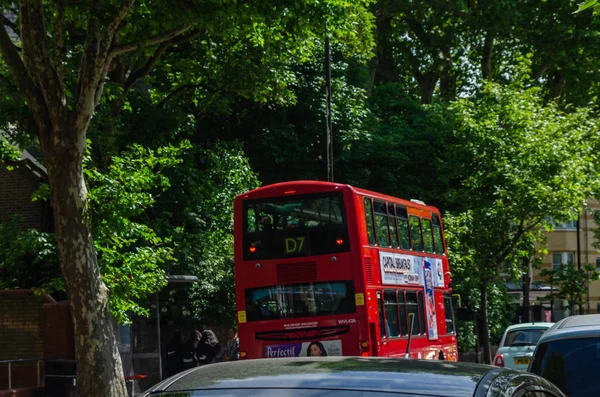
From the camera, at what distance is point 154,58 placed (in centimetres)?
2052

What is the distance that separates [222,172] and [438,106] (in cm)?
1258

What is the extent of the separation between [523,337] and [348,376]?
799 inches

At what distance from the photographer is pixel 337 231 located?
20.0 meters

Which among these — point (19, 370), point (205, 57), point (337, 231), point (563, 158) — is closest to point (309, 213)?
point (337, 231)

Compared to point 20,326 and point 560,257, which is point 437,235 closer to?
point 20,326

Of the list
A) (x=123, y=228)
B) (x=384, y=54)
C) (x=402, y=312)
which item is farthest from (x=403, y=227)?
(x=384, y=54)

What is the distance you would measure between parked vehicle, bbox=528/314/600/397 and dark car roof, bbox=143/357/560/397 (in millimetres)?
3419

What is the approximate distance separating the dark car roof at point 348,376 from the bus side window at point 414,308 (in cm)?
1800

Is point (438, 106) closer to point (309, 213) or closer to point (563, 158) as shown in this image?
point (563, 158)

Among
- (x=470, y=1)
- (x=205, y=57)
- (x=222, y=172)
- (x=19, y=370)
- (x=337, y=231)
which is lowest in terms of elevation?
(x=19, y=370)

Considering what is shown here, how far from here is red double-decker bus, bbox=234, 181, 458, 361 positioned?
2003 centimetres

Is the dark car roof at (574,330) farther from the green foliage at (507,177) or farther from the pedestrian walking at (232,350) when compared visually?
the green foliage at (507,177)

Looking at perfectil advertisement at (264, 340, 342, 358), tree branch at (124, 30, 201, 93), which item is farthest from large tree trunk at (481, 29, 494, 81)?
perfectil advertisement at (264, 340, 342, 358)

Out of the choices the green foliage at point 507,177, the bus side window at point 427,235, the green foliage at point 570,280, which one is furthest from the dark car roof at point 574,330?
the green foliage at point 570,280
